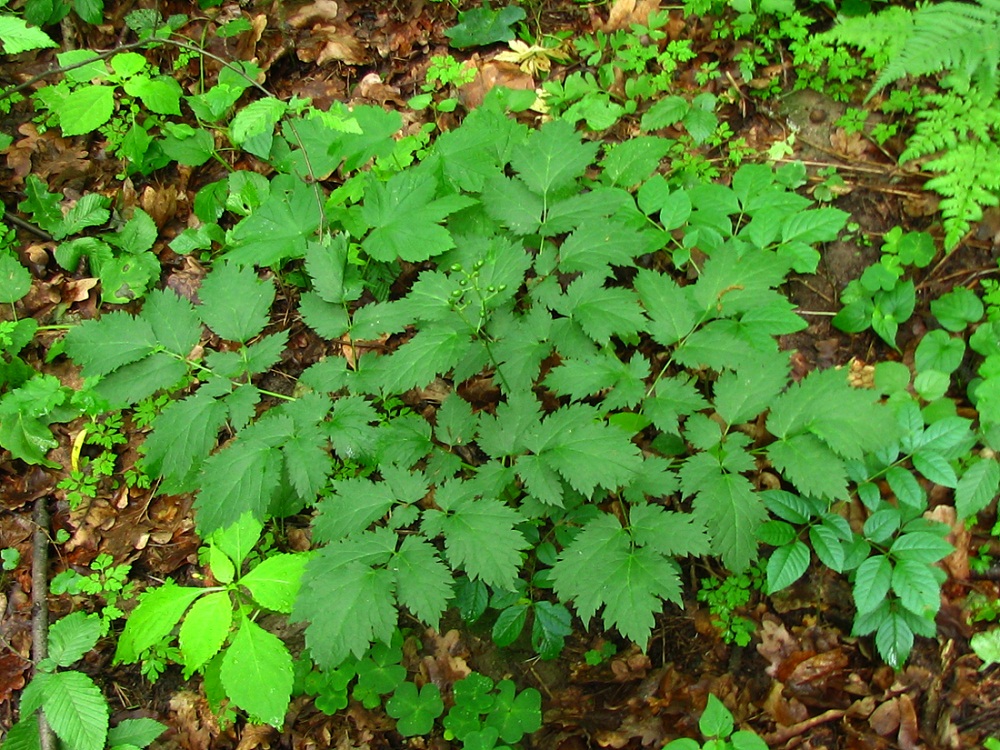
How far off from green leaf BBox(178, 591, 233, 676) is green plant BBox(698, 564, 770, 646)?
1.81 meters

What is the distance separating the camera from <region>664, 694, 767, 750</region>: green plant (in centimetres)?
236

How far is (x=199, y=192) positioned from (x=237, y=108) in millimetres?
605

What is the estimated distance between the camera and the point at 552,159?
2.82 m

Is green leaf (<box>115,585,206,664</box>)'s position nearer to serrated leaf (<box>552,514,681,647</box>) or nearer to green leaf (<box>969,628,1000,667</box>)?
serrated leaf (<box>552,514,681,647</box>)

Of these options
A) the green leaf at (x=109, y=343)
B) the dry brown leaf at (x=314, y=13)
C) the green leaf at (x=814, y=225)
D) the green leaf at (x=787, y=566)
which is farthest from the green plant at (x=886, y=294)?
the dry brown leaf at (x=314, y=13)

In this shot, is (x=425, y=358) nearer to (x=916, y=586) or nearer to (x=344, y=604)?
Result: (x=344, y=604)

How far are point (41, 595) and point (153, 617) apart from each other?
78 centimetres

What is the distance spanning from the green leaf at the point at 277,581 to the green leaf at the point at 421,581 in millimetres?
522

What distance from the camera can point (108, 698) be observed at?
2.84 metres

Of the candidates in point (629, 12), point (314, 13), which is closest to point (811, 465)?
point (629, 12)

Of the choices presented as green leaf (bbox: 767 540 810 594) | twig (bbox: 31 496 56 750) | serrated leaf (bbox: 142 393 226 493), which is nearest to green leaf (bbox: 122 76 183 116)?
serrated leaf (bbox: 142 393 226 493)

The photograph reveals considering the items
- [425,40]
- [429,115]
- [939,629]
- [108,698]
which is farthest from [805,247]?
[108,698]

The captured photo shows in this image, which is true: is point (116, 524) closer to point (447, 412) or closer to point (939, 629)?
point (447, 412)

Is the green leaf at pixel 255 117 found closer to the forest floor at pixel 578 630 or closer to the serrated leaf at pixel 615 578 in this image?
the forest floor at pixel 578 630
